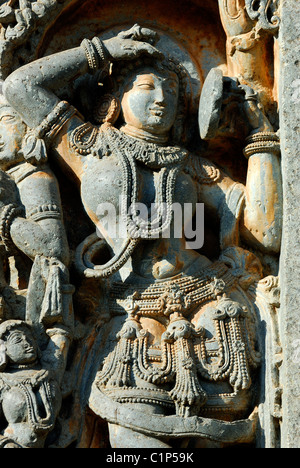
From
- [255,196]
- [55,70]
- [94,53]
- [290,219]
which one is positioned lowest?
[290,219]

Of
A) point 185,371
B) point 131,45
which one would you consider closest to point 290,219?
point 185,371

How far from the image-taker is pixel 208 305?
26.2 feet

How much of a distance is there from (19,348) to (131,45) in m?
2.31

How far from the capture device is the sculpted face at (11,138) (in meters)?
8.32

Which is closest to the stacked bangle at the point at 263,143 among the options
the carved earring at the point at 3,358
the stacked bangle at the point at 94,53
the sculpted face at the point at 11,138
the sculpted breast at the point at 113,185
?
the sculpted breast at the point at 113,185

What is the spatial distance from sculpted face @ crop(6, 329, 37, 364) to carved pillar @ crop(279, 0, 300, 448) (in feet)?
5.25

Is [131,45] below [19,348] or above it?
above

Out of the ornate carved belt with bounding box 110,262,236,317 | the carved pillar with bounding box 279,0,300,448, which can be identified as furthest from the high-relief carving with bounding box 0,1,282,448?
the carved pillar with bounding box 279,0,300,448

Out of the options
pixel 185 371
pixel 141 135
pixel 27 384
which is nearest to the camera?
pixel 27 384

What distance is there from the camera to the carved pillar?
24.0ft

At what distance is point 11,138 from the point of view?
27.3ft

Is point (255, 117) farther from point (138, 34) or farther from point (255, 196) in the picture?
point (138, 34)

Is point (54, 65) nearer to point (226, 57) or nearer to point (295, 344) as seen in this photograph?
point (226, 57)

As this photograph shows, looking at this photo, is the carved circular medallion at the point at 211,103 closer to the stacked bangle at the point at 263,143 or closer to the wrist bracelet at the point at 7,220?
the stacked bangle at the point at 263,143
